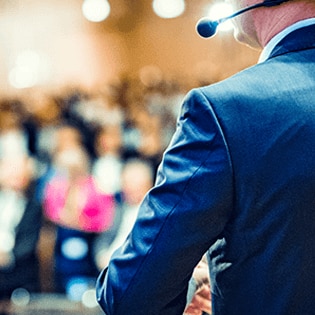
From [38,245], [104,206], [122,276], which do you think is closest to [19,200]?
[38,245]

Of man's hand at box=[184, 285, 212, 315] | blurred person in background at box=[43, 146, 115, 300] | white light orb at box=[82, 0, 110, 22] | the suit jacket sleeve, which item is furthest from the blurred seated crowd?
white light orb at box=[82, 0, 110, 22]

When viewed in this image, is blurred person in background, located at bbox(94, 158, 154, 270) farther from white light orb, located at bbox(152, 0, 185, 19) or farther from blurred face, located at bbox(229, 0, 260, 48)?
white light orb, located at bbox(152, 0, 185, 19)

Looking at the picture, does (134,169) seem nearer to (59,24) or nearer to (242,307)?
(242,307)

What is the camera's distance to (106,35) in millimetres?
8367

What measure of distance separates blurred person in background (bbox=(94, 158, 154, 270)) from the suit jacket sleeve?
252cm

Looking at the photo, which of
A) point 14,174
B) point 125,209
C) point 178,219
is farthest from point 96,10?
point 178,219

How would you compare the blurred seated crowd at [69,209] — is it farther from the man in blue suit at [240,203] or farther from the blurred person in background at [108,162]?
the man in blue suit at [240,203]

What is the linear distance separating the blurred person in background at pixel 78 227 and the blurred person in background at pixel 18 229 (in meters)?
0.12

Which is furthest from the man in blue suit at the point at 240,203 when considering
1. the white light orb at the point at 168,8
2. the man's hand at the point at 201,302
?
the white light orb at the point at 168,8

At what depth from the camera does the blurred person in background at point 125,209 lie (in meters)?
3.41

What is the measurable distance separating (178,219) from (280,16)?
0.98 ft

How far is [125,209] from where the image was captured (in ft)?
11.5

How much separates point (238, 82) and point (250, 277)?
235 millimetres

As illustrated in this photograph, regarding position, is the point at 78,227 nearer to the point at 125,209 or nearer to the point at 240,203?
the point at 125,209
